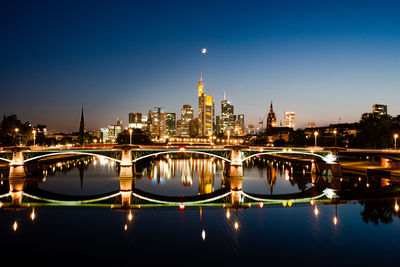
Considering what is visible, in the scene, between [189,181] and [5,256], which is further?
[189,181]

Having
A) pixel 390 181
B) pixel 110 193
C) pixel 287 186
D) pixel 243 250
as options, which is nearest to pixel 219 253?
pixel 243 250

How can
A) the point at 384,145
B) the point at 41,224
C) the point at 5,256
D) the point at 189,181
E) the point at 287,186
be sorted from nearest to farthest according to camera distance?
1. the point at 5,256
2. the point at 41,224
3. the point at 287,186
4. the point at 189,181
5. the point at 384,145

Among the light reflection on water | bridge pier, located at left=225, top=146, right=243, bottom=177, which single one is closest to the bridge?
bridge pier, located at left=225, top=146, right=243, bottom=177

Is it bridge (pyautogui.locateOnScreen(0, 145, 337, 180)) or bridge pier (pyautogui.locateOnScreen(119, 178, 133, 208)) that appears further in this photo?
bridge (pyautogui.locateOnScreen(0, 145, 337, 180))

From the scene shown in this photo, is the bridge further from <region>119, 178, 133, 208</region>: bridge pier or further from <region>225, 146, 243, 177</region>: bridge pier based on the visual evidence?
<region>119, 178, 133, 208</region>: bridge pier

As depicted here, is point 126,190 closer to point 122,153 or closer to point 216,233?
point 122,153

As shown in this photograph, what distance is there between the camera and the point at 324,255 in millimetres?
23438

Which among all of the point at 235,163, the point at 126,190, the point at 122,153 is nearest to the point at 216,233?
the point at 126,190

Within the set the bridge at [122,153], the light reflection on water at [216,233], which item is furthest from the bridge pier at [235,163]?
the light reflection on water at [216,233]

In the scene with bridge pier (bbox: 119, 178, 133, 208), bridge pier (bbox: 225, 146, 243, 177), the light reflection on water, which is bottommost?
Answer: the light reflection on water

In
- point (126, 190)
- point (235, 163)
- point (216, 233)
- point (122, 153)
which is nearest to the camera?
point (216, 233)

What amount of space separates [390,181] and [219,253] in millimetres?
47375

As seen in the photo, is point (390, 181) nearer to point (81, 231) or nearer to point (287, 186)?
point (287, 186)

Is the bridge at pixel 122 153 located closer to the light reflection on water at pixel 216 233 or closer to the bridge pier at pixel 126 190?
the bridge pier at pixel 126 190
